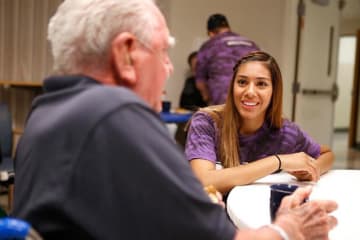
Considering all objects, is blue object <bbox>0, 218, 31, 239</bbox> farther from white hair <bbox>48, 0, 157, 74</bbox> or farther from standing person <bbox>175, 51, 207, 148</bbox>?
standing person <bbox>175, 51, 207, 148</bbox>

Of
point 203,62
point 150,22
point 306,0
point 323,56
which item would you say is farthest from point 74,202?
point 323,56

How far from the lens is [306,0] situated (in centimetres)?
425

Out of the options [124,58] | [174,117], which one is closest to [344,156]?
[174,117]

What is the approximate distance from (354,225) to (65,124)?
2.50 ft

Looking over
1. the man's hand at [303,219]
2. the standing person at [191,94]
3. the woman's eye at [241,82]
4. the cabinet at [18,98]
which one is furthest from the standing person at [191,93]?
the man's hand at [303,219]

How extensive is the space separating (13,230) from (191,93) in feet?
12.6

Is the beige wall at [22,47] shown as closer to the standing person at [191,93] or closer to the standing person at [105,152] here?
the standing person at [191,93]

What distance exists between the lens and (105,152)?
0.67 metres

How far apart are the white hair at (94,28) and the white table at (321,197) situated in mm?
552

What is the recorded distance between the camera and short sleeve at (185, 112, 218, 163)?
1.71 metres

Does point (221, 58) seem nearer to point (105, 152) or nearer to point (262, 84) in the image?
point (262, 84)

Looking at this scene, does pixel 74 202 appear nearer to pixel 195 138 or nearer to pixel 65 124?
pixel 65 124

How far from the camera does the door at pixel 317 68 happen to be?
14.1 feet

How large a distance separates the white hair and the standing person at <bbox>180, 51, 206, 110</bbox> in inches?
135
